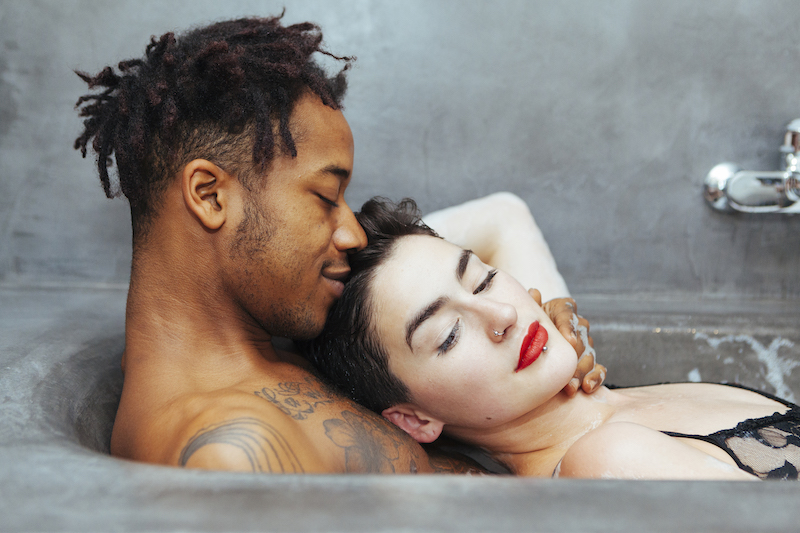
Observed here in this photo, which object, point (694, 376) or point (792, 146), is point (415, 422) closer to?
point (694, 376)

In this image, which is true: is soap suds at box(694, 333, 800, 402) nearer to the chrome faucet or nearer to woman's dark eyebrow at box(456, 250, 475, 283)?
the chrome faucet

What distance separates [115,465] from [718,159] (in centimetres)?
202

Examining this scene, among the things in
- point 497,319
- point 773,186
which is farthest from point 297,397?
point 773,186

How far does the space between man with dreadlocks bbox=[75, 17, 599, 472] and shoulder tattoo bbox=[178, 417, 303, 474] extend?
132mm

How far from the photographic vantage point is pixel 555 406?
1161 mm

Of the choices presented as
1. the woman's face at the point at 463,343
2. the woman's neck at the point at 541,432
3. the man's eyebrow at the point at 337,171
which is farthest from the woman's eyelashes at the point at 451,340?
the man's eyebrow at the point at 337,171

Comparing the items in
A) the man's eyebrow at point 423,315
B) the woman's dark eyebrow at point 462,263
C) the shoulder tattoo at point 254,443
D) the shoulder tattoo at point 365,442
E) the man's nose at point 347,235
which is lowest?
the shoulder tattoo at point 365,442

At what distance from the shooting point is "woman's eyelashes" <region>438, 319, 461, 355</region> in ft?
3.37

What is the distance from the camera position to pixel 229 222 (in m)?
0.97

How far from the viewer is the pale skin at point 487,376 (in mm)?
1024

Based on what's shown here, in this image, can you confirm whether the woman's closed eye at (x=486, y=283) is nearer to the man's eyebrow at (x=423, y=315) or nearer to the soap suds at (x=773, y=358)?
the man's eyebrow at (x=423, y=315)

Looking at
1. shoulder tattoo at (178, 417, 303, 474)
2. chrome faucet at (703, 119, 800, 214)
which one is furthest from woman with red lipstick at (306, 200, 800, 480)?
chrome faucet at (703, 119, 800, 214)

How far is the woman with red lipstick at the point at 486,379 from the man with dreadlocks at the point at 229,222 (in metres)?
0.09

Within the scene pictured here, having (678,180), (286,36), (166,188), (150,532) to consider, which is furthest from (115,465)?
(678,180)
